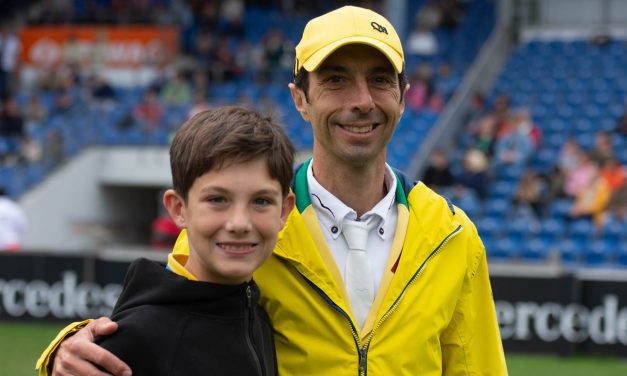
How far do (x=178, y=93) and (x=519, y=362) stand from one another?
369 inches

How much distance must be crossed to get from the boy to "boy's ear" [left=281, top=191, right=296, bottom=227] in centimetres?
8

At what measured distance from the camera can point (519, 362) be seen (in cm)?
1011

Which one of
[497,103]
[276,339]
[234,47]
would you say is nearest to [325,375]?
[276,339]

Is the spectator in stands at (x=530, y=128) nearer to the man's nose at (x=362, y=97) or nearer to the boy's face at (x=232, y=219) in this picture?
the man's nose at (x=362, y=97)

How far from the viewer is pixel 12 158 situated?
17859 mm

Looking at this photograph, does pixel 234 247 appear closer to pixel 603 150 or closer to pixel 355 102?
pixel 355 102

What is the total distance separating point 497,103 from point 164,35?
25.6 ft

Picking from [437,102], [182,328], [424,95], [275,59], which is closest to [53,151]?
[275,59]

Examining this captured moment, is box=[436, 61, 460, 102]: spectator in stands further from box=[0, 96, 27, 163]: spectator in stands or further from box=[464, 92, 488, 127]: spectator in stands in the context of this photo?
box=[0, 96, 27, 163]: spectator in stands

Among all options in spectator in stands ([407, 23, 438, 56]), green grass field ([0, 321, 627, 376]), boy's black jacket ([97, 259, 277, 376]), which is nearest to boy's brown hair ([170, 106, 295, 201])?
boy's black jacket ([97, 259, 277, 376])

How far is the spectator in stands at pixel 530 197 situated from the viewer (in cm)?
1359

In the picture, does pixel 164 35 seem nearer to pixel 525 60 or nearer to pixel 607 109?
pixel 525 60

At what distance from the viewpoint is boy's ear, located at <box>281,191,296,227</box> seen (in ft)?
9.89

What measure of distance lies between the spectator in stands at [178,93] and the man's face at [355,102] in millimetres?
14630
